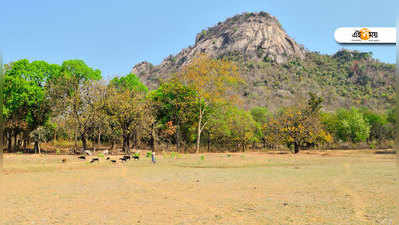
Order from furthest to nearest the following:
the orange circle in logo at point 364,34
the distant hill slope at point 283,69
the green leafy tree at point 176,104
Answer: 1. the distant hill slope at point 283,69
2. the green leafy tree at point 176,104
3. the orange circle in logo at point 364,34

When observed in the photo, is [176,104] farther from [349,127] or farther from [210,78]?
[349,127]

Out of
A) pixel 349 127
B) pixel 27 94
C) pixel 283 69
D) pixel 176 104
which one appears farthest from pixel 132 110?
pixel 283 69

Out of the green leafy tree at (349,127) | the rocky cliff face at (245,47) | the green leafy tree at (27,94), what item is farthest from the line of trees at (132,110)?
the rocky cliff face at (245,47)

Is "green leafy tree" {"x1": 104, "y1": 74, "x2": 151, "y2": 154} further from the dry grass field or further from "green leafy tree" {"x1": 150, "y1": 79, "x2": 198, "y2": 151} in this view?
the dry grass field

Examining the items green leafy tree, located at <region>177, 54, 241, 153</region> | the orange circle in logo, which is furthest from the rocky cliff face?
the orange circle in logo

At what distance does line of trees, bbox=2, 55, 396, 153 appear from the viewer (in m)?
37.5

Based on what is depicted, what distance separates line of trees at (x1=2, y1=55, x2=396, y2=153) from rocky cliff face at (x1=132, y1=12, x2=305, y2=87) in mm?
108207

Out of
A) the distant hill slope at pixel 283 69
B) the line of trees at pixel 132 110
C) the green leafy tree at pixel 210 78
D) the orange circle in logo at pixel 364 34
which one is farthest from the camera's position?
the distant hill slope at pixel 283 69

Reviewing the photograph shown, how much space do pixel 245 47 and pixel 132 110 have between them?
142 metres

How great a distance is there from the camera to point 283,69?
14475cm

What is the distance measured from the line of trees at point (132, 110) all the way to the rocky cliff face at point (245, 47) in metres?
108

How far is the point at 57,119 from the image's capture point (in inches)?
1610

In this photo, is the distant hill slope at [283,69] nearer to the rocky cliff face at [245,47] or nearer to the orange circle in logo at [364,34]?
the rocky cliff face at [245,47]

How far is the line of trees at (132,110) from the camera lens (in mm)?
37469
